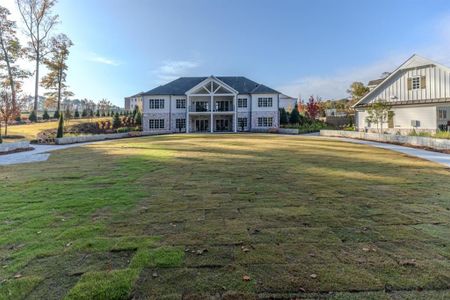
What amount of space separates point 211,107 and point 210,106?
7.17ft

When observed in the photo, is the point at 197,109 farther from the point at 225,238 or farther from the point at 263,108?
the point at 225,238

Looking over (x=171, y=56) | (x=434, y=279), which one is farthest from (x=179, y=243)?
(x=171, y=56)

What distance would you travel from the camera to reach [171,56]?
40500 mm

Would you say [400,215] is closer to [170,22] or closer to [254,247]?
[254,247]

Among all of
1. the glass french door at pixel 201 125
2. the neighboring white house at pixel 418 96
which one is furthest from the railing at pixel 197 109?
the neighboring white house at pixel 418 96

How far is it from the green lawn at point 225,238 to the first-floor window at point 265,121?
1381 inches

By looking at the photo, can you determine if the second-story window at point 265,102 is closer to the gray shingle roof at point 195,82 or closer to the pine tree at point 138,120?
the gray shingle roof at point 195,82

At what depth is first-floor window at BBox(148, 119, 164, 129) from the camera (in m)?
42.8

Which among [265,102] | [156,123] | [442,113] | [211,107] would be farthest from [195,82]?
[442,113]

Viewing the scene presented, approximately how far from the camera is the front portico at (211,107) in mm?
41969

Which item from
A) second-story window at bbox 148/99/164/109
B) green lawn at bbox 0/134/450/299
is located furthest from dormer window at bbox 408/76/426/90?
second-story window at bbox 148/99/164/109

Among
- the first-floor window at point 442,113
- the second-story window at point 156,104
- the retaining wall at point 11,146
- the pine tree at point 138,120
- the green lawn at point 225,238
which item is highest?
the second-story window at point 156,104

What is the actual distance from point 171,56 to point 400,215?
1545 inches

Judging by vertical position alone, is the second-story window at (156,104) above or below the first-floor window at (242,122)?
above
